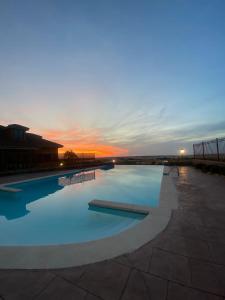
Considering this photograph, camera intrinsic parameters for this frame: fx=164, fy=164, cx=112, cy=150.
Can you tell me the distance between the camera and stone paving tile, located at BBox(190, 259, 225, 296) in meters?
2.10

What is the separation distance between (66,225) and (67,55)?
9.93 meters

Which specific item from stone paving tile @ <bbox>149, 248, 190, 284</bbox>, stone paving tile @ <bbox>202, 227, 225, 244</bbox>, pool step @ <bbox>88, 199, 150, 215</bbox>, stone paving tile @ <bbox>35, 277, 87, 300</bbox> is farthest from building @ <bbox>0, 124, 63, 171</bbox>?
stone paving tile @ <bbox>202, 227, 225, 244</bbox>

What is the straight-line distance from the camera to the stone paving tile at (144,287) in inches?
78.0

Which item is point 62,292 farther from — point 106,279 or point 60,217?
point 60,217

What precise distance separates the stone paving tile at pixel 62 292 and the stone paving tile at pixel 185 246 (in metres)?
1.64

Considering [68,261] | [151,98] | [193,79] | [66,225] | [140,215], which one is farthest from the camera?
[151,98]

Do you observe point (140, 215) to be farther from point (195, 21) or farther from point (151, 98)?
point (151, 98)

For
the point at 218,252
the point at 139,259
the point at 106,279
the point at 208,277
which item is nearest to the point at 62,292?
the point at 106,279

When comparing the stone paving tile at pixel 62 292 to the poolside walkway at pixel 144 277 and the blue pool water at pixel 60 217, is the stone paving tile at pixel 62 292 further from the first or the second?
the blue pool water at pixel 60 217

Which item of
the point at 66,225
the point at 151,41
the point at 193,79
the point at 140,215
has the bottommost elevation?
the point at 66,225

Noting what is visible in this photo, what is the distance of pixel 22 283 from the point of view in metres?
2.21

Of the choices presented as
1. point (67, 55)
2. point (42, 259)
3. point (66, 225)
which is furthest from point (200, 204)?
point (67, 55)

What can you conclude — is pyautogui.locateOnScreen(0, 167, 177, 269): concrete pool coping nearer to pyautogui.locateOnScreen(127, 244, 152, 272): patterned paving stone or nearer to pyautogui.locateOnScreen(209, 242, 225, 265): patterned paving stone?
pyautogui.locateOnScreen(127, 244, 152, 272): patterned paving stone

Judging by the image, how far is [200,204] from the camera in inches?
218
